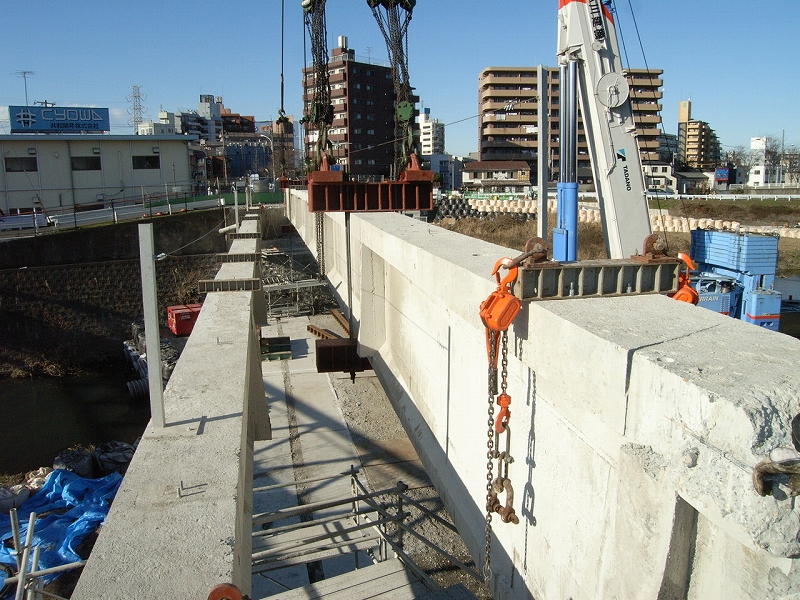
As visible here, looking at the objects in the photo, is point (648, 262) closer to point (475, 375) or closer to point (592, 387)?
point (592, 387)

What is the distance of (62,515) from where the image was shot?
11.5 meters

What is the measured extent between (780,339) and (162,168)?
46.3 meters

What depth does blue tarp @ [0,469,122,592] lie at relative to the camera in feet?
33.2

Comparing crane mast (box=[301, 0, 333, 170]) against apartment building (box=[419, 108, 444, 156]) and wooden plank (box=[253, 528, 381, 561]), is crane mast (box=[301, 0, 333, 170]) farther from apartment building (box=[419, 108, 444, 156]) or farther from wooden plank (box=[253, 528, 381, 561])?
apartment building (box=[419, 108, 444, 156])

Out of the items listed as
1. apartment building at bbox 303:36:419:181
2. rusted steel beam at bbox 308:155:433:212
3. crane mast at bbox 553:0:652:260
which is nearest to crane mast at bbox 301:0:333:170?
rusted steel beam at bbox 308:155:433:212

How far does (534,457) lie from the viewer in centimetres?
490

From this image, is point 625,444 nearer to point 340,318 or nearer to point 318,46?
point 340,318

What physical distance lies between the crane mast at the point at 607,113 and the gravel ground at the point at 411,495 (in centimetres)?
630

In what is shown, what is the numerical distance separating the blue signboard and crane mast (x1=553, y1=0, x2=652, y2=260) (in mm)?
46117

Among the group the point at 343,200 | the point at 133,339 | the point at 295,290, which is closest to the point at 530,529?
the point at 343,200

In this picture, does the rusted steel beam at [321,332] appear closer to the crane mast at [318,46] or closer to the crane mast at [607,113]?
the crane mast at [318,46]

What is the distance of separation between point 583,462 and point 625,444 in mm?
745

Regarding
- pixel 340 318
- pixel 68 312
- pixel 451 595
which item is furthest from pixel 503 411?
pixel 68 312

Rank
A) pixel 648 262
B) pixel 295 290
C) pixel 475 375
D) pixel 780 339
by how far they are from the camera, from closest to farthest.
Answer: pixel 780 339, pixel 648 262, pixel 475 375, pixel 295 290
